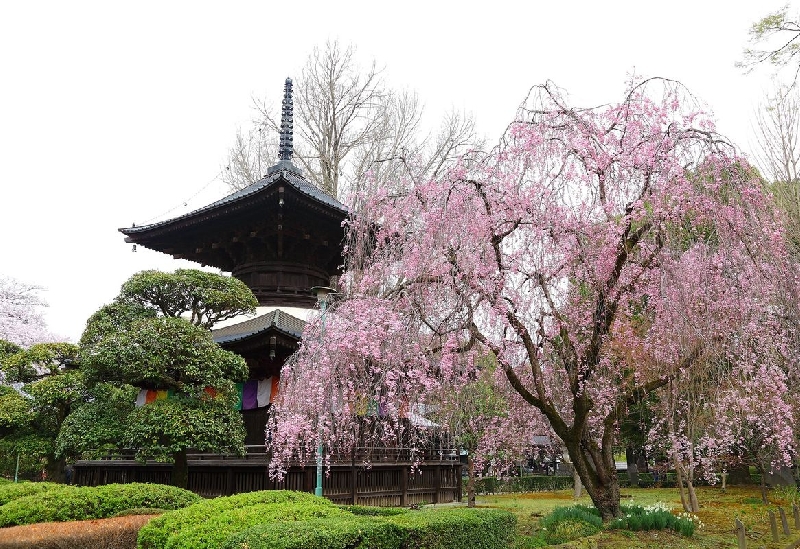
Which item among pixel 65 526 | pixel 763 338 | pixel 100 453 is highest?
pixel 763 338

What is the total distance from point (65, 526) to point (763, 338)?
8.76 meters

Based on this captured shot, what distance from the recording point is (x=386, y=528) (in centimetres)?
598

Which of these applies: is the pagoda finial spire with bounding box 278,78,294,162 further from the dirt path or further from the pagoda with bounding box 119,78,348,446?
the dirt path

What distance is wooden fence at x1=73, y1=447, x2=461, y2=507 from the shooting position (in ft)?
41.5

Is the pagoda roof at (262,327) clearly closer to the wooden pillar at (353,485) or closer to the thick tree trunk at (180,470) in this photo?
the thick tree trunk at (180,470)

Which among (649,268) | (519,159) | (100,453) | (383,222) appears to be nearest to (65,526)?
(100,453)

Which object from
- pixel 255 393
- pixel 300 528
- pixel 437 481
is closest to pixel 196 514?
pixel 300 528

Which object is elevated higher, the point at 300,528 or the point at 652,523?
the point at 300,528

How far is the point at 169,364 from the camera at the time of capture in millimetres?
11148

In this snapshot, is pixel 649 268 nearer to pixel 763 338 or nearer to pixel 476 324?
pixel 763 338

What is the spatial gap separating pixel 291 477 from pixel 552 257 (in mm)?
7666

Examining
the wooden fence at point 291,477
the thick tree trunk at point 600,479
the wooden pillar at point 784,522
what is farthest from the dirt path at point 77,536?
the wooden pillar at point 784,522

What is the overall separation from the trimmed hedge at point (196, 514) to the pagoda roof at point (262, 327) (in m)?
5.79

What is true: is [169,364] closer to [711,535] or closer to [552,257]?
[552,257]
